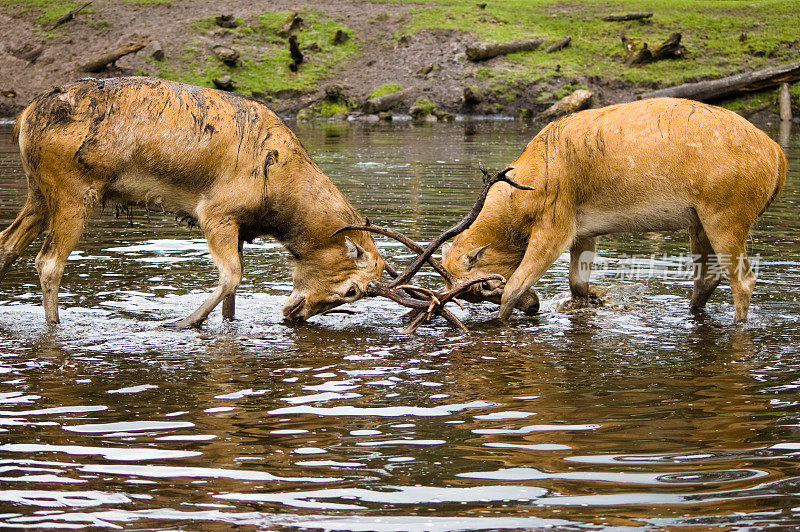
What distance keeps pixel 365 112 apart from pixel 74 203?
23.8 meters

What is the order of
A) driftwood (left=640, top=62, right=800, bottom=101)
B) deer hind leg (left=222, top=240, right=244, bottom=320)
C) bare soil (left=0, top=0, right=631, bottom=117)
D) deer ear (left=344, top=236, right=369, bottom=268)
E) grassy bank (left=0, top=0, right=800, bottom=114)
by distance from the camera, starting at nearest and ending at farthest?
deer ear (left=344, top=236, right=369, bottom=268) < deer hind leg (left=222, top=240, right=244, bottom=320) < driftwood (left=640, top=62, right=800, bottom=101) < bare soil (left=0, top=0, right=631, bottom=117) < grassy bank (left=0, top=0, right=800, bottom=114)

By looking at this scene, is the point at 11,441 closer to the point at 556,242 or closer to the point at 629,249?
the point at 556,242

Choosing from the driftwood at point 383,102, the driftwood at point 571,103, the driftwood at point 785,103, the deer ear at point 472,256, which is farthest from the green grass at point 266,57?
the deer ear at point 472,256

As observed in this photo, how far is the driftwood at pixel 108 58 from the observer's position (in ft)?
99.2

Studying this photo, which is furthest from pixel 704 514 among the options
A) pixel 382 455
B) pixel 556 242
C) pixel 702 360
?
pixel 556 242

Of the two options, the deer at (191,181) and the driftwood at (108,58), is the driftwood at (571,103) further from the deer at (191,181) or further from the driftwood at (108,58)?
the deer at (191,181)

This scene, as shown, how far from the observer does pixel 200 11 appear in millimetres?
35781

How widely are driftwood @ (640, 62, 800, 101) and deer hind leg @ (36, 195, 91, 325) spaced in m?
22.5

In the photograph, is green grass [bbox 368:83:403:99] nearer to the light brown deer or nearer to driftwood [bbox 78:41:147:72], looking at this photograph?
driftwood [bbox 78:41:147:72]

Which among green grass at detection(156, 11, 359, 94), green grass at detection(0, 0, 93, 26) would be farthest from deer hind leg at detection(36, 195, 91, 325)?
green grass at detection(0, 0, 93, 26)

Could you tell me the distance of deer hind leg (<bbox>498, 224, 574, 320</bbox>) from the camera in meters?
8.72

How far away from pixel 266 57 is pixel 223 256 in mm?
25911

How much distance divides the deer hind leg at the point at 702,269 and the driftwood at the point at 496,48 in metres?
23.9

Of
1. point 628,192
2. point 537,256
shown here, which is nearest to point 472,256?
point 537,256
